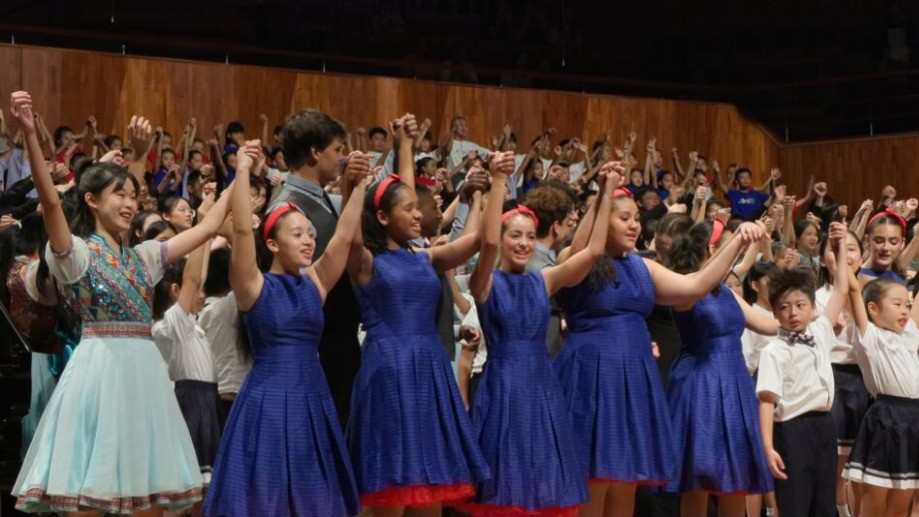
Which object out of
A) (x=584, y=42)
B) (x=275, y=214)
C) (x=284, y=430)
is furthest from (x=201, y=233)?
(x=584, y=42)

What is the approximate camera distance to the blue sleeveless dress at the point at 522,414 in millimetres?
4102

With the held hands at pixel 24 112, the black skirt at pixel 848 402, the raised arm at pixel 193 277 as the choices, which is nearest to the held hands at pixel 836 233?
the black skirt at pixel 848 402

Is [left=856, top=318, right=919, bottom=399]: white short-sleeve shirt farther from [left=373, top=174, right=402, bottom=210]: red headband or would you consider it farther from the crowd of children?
[left=373, top=174, right=402, bottom=210]: red headband

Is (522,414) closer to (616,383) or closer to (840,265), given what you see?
(616,383)

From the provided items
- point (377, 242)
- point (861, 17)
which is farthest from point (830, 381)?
point (861, 17)

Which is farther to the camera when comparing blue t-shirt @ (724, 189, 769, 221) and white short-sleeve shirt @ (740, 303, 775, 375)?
blue t-shirt @ (724, 189, 769, 221)

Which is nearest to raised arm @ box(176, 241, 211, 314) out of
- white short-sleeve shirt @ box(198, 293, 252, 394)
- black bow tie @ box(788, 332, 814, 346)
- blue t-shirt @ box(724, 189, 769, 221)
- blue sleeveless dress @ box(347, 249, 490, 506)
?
white short-sleeve shirt @ box(198, 293, 252, 394)

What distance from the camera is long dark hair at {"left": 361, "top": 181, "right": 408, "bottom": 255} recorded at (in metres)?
4.13

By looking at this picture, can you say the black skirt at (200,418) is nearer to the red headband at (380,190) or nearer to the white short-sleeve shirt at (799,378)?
the red headband at (380,190)

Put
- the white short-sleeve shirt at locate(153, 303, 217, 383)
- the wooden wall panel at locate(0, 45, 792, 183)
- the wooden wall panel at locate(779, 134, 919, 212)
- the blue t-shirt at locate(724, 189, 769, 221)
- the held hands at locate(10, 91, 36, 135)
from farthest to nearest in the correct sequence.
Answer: the wooden wall panel at locate(779, 134, 919, 212) → the blue t-shirt at locate(724, 189, 769, 221) → the wooden wall panel at locate(0, 45, 792, 183) → the white short-sleeve shirt at locate(153, 303, 217, 383) → the held hands at locate(10, 91, 36, 135)

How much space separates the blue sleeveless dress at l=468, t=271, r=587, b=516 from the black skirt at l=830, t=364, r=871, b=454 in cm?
225

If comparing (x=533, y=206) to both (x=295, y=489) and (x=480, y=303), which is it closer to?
(x=480, y=303)

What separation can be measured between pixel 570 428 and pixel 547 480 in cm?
23

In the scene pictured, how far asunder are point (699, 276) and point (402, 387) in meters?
1.23
